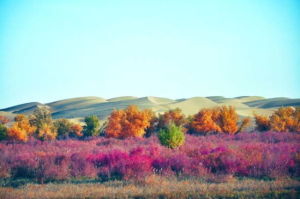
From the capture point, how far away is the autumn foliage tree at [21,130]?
143 feet

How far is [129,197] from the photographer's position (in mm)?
12727

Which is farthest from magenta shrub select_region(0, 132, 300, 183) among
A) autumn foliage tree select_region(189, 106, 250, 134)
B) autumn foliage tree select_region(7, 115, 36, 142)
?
autumn foliage tree select_region(189, 106, 250, 134)

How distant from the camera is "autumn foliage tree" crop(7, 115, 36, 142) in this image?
43.5 metres

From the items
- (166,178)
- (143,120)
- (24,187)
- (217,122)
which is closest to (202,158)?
(166,178)

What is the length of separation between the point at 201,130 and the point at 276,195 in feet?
126

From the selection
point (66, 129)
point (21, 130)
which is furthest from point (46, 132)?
point (66, 129)

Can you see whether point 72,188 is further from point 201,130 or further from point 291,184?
point 201,130

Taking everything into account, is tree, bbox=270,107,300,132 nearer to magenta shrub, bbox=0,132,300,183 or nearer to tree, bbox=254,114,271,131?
tree, bbox=254,114,271,131

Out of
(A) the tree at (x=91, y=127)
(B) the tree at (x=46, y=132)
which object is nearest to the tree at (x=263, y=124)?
(A) the tree at (x=91, y=127)

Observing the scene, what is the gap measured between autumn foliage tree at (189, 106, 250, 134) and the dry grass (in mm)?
35451

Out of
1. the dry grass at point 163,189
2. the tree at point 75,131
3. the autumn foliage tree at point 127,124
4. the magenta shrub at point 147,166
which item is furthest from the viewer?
the tree at point 75,131

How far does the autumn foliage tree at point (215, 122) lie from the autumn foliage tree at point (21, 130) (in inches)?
922

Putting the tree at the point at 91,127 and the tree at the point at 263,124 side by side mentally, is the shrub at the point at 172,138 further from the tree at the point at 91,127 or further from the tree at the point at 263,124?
the tree at the point at 263,124

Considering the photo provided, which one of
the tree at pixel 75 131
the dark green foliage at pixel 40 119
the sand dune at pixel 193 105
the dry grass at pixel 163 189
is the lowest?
the dry grass at pixel 163 189
